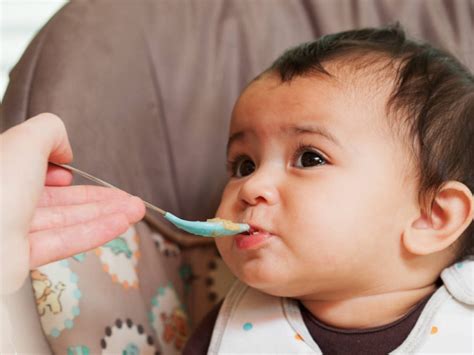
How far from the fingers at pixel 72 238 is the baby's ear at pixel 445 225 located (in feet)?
1.51

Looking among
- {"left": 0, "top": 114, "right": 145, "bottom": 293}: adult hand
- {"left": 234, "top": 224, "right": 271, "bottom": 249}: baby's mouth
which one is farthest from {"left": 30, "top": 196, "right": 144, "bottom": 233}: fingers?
{"left": 234, "top": 224, "right": 271, "bottom": 249}: baby's mouth

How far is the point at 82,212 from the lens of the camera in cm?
100

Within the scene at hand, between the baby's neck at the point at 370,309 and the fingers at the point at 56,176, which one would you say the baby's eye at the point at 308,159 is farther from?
the fingers at the point at 56,176

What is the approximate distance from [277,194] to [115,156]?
0.43 m

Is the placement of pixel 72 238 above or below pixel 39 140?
below

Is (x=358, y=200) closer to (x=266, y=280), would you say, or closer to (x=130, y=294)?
(x=266, y=280)

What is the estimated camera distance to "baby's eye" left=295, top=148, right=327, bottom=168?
1.12m

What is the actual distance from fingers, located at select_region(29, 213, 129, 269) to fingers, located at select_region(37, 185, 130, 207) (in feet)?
0.26

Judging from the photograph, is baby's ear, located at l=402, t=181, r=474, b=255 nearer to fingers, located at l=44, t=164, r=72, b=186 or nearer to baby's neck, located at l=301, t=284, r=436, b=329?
baby's neck, located at l=301, t=284, r=436, b=329

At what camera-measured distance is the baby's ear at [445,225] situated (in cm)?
114

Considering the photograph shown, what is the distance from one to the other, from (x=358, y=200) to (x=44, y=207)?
1.53ft

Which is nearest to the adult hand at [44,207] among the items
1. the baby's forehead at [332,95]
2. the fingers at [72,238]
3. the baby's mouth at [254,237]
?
the fingers at [72,238]

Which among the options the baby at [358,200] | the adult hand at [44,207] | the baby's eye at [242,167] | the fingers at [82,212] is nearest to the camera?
the adult hand at [44,207]

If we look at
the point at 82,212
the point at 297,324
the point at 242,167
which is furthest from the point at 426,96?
the point at 82,212
